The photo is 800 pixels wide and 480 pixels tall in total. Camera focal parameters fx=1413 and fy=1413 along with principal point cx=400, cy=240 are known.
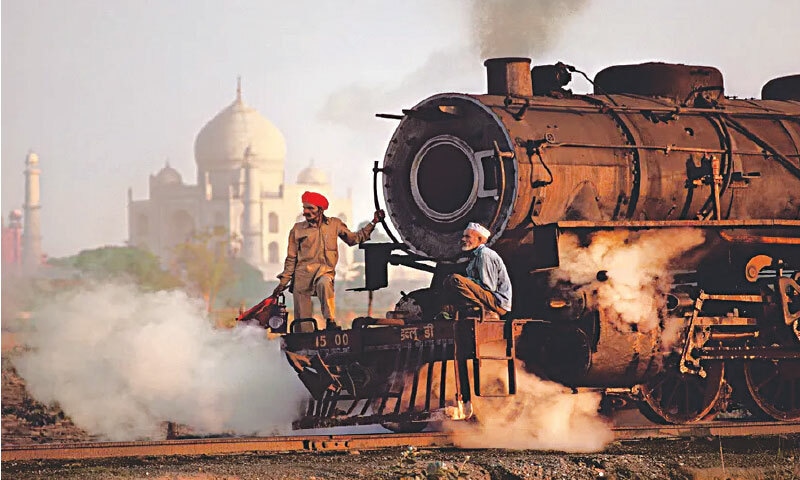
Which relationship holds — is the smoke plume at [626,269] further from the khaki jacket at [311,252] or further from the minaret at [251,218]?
the minaret at [251,218]

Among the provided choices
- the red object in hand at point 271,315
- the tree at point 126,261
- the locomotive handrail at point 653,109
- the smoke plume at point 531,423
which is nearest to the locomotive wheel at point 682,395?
the smoke plume at point 531,423

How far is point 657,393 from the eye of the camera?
14.2 m


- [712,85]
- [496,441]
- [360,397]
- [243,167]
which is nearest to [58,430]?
[360,397]

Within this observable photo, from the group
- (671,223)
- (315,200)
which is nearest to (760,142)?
(671,223)

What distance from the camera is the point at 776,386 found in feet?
49.1

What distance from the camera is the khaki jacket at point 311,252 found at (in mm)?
14102

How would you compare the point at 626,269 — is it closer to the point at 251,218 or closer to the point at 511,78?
the point at 511,78

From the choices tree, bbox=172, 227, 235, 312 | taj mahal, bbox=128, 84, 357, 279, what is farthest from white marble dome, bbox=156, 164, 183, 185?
tree, bbox=172, 227, 235, 312

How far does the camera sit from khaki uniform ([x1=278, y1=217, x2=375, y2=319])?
14.1 m

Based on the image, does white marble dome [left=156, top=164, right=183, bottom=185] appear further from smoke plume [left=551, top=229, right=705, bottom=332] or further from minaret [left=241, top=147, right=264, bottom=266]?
smoke plume [left=551, top=229, right=705, bottom=332]

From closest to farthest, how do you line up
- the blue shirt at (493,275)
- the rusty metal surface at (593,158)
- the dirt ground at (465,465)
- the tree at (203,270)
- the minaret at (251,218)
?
1. the dirt ground at (465,465)
2. the blue shirt at (493,275)
3. the rusty metal surface at (593,158)
4. the tree at (203,270)
5. the minaret at (251,218)

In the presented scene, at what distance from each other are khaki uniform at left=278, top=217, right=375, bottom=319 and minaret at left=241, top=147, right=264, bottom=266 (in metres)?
129

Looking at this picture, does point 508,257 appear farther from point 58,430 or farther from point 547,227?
point 58,430

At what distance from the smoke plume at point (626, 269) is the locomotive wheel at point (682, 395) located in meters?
0.96
